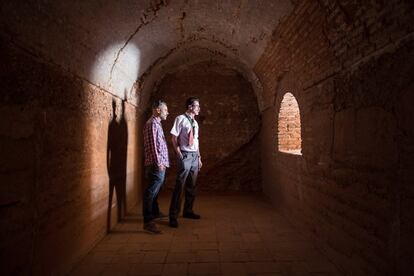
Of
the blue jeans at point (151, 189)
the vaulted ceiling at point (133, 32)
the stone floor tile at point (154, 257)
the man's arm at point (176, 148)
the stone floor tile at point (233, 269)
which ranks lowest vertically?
the stone floor tile at point (233, 269)

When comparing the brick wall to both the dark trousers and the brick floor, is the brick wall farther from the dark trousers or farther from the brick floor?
the dark trousers

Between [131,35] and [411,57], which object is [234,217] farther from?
[411,57]

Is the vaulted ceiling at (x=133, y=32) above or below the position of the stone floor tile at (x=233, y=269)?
above

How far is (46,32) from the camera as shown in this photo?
2.44m

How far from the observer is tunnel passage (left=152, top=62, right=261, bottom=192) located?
729 cm

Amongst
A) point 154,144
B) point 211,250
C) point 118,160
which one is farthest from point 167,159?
point 211,250

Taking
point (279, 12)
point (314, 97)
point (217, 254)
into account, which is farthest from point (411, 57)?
point (217, 254)

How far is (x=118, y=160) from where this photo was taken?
181 inches

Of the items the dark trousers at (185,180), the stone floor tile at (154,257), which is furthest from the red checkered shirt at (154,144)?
the stone floor tile at (154,257)

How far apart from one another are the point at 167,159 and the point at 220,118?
3.15 meters

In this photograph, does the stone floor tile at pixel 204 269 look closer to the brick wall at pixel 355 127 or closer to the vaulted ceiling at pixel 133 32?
the brick wall at pixel 355 127

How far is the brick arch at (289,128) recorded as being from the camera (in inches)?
201

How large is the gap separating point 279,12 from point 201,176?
4.63 metres

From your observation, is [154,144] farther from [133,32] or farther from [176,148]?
[133,32]
